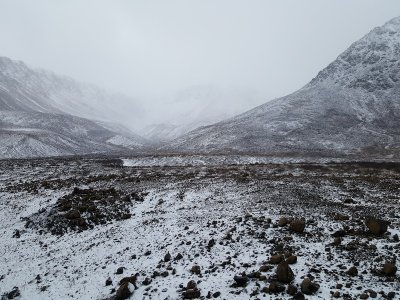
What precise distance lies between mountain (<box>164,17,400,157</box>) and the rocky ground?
6668 cm

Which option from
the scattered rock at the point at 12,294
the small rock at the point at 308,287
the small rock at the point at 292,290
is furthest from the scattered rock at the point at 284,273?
the scattered rock at the point at 12,294

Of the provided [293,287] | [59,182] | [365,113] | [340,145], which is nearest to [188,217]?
[293,287]

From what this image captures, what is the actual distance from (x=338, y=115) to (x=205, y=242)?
123 metres

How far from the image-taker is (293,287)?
14.3 m

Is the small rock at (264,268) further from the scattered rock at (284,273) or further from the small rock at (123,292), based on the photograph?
the small rock at (123,292)

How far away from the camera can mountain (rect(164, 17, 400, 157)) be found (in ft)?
342

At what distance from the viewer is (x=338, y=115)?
129875 mm

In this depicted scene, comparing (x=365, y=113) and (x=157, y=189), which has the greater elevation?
(x=365, y=113)

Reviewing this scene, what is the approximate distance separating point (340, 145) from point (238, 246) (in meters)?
90.5

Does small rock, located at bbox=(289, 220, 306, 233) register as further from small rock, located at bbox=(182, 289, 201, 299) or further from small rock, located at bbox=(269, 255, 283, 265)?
small rock, located at bbox=(182, 289, 201, 299)

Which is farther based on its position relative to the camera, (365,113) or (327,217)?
(365,113)

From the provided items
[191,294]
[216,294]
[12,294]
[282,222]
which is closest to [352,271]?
[216,294]

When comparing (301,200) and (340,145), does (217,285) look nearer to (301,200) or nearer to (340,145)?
(301,200)

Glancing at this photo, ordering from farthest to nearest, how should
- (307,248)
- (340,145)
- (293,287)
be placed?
(340,145) → (307,248) → (293,287)
